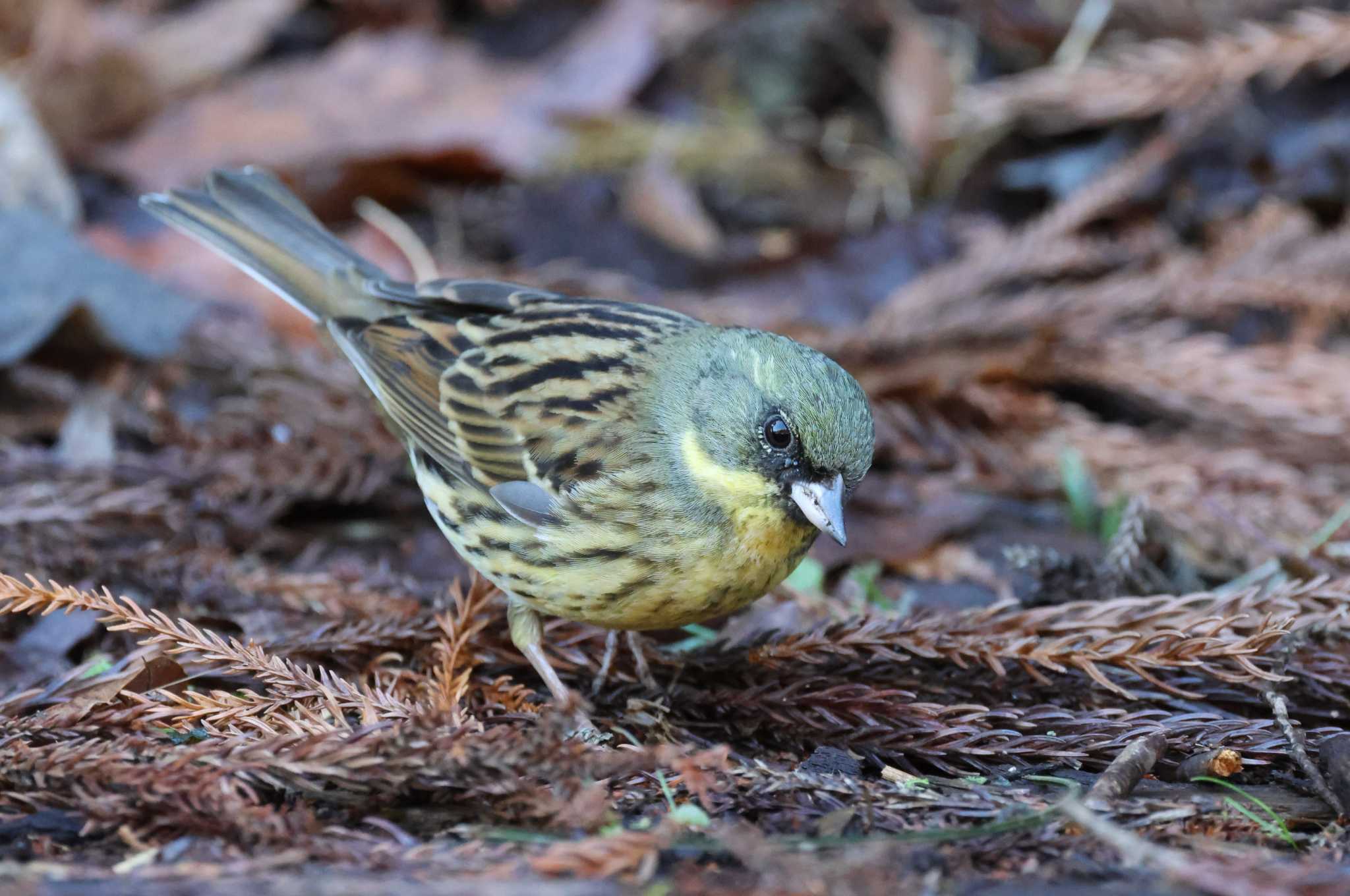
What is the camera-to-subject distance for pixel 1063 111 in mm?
5227

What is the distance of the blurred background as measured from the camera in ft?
11.5

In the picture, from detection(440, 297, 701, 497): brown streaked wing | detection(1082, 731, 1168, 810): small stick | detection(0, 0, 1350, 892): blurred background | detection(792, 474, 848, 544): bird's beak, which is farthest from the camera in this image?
detection(0, 0, 1350, 892): blurred background

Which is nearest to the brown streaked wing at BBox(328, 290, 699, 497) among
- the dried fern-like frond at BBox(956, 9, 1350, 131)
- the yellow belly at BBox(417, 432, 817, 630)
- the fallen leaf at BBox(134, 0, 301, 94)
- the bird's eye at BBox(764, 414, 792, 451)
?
the yellow belly at BBox(417, 432, 817, 630)

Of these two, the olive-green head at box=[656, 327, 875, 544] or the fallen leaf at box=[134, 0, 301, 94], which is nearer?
the olive-green head at box=[656, 327, 875, 544]

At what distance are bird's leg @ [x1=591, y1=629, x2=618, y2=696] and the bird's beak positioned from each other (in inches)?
22.5

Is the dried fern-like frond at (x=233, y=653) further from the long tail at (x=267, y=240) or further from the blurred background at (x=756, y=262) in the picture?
the long tail at (x=267, y=240)

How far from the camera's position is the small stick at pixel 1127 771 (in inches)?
86.3

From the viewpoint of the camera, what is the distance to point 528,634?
9.96 feet

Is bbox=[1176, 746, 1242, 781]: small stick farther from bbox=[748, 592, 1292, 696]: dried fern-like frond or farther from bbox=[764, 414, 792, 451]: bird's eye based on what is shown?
bbox=[764, 414, 792, 451]: bird's eye

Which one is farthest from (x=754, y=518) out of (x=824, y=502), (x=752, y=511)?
(x=824, y=502)

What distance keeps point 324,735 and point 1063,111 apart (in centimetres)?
420

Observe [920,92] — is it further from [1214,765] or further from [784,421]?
[1214,765]

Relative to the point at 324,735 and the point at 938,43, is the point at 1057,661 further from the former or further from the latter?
the point at 938,43

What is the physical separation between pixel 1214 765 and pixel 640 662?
122 cm
